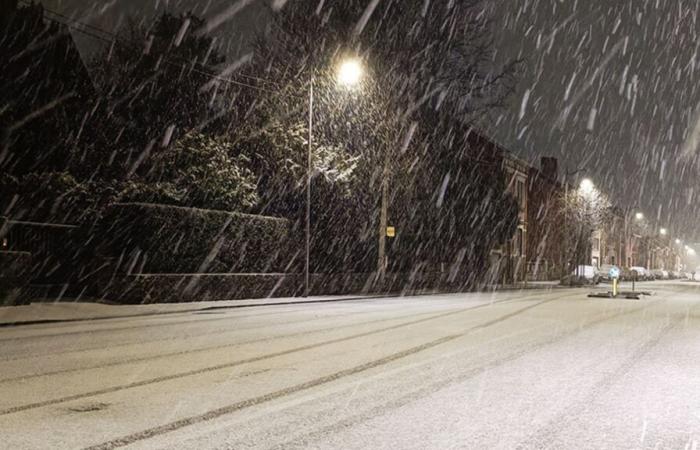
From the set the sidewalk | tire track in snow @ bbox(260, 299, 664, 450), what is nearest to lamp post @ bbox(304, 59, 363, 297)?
the sidewalk

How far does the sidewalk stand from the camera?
1673 cm

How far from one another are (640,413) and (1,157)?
24.5 m

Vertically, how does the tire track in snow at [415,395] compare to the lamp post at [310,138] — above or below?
below

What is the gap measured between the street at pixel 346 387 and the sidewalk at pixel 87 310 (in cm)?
140

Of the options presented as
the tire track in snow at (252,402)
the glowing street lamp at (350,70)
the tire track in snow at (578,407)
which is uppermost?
the glowing street lamp at (350,70)

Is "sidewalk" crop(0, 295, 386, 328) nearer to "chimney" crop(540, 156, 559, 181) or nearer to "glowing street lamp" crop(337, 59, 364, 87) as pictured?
"glowing street lamp" crop(337, 59, 364, 87)

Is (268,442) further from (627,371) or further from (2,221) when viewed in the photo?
(2,221)

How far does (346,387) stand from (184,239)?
16.3 m

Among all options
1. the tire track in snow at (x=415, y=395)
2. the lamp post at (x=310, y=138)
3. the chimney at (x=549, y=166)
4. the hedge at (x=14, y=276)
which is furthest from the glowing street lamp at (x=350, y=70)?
the chimney at (x=549, y=166)

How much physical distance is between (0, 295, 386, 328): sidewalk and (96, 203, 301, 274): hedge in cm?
157

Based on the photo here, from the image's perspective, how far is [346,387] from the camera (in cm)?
847

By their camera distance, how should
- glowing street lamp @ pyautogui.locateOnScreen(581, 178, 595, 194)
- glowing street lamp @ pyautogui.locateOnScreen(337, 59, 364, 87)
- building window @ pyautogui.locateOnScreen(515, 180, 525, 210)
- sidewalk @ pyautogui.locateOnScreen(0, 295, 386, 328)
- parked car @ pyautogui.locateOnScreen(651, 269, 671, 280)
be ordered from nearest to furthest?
1. sidewalk @ pyautogui.locateOnScreen(0, 295, 386, 328)
2. glowing street lamp @ pyautogui.locateOnScreen(337, 59, 364, 87)
3. glowing street lamp @ pyautogui.locateOnScreen(581, 178, 595, 194)
4. building window @ pyautogui.locateOnScreen(515, 180, 525, 210)
5. parked car @ pyautogui.locateOnScreen(651, 269, 671, 280)

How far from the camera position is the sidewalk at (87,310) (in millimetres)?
16734

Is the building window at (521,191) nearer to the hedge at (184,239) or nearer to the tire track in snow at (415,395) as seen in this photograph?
the hedge at (184,239)
